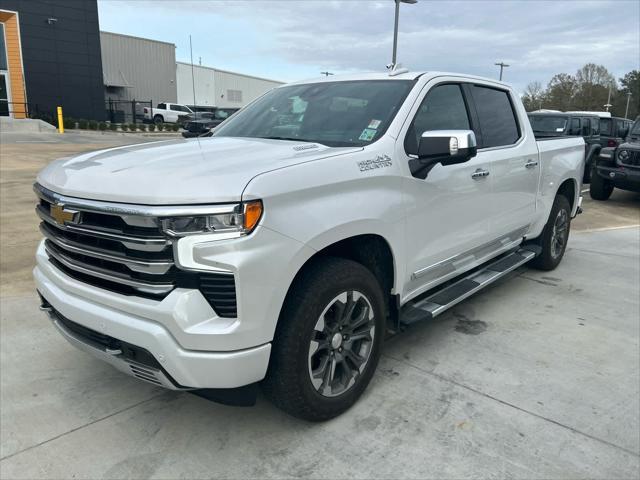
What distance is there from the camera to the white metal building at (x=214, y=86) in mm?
52469

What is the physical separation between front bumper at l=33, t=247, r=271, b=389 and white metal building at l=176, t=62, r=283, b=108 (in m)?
49.9

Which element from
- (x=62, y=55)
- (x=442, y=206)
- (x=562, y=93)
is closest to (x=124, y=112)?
(x=62, y=55)

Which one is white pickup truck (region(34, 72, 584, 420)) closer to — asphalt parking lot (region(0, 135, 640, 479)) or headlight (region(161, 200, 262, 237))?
headlight (region(161, 200, 262, 237))

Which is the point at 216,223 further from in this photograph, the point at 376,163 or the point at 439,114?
the point at 439,114

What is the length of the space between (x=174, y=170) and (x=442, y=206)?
1796mm

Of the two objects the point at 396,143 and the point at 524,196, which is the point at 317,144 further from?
the point at 524,196

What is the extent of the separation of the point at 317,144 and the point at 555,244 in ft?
12.2

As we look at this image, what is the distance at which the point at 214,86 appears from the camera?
184 ft

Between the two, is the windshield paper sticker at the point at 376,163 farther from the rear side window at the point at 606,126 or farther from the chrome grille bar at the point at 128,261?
the rear side window at the point at 606,126

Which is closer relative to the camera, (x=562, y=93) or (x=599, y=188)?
(x=599, y=188)

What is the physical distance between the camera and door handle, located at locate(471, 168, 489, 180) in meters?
3.72

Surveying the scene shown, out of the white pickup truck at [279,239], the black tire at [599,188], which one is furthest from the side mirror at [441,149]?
the black tire at [599,188]

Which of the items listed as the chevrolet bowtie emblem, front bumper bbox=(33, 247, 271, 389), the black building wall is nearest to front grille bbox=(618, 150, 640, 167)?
front bumper bbox=(33, 247, 271, 389)

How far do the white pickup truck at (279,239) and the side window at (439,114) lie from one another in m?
0.01
